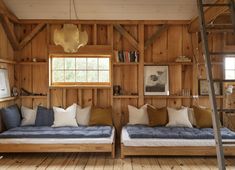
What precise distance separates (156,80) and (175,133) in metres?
1.52

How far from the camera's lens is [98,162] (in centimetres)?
481

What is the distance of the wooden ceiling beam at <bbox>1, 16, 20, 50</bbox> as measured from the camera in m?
5.59

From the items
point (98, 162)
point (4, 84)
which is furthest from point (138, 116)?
point (4, 84)

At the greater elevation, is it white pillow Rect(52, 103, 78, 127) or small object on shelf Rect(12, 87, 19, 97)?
small object on shelf Rect(12, 87, 19, 97)

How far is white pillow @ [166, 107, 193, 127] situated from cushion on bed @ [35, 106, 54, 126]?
2.46 m

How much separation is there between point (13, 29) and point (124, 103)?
2.97 m

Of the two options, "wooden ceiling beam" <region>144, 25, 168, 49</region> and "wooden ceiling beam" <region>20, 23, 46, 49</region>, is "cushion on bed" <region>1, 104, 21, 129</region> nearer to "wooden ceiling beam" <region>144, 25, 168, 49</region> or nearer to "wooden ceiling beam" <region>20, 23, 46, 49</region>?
"wooden ceiling beam" <region>20, 23, 46, 49</region>

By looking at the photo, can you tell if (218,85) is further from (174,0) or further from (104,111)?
(104,111)

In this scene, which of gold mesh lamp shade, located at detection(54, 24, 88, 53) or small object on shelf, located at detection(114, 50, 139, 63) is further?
small object on shelf, located at detection(114, 50, 139, 63)

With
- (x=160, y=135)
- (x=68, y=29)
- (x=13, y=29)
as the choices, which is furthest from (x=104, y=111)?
(x=13, y=29)

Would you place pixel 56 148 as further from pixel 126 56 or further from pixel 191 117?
pixel 191 117

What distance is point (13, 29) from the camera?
6.17m

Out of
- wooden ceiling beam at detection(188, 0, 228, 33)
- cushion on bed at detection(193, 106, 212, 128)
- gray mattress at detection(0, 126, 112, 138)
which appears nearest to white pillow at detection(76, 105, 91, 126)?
gray mattress at detection(0, 126, 112, 138)

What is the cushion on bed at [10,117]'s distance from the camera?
5414mm
